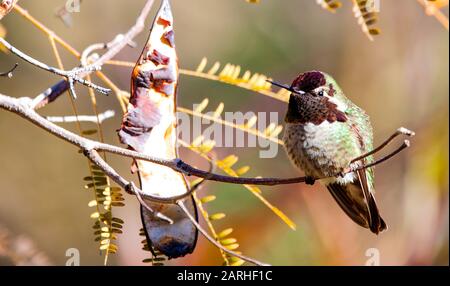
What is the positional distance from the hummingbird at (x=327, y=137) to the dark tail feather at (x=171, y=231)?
26.5 inches

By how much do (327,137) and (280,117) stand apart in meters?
2.59

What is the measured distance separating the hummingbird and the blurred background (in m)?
1.51

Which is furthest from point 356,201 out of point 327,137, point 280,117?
point 280,117

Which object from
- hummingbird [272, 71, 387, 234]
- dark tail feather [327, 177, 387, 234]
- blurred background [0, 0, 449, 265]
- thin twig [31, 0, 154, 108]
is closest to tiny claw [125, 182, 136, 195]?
thin twig [31, 0, 154, 108]

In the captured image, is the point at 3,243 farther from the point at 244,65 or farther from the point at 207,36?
the point at 207,36

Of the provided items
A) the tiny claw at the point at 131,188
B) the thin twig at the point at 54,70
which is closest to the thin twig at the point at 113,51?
the thin twig at the point at 54,70

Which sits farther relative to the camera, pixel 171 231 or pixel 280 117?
pixel 280 117

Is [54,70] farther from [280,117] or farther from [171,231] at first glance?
[280,117]

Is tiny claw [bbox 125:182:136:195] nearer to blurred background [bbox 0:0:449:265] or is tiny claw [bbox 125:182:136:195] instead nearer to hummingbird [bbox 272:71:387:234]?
hummingbird [bbox 272:71:387:234]

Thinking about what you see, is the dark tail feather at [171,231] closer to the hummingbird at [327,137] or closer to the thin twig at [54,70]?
the thin twig at [54,70]

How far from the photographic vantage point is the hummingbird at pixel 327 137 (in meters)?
2.75

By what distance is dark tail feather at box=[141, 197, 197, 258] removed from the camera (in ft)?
7.17

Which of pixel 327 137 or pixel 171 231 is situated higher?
pixel 327 137

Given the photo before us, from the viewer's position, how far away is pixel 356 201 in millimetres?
2920
